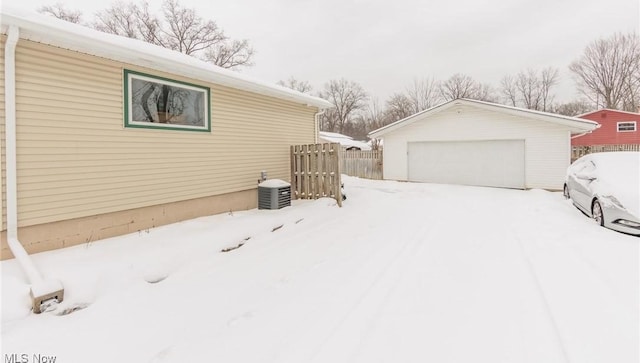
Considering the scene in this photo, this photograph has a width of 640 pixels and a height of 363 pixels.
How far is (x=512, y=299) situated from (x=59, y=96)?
6.11m

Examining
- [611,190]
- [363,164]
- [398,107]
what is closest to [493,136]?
[363,164]

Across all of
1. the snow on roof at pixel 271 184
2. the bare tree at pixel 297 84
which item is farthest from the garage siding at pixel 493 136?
the bare tree at pixel 297 84

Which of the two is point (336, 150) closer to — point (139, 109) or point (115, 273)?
point (139, 109)

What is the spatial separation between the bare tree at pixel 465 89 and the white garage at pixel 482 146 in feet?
114

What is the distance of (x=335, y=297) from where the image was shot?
3.00 metres

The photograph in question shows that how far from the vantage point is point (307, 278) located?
11.4 feet

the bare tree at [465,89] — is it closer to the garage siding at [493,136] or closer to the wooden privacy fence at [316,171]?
the garage siding at [493,136]

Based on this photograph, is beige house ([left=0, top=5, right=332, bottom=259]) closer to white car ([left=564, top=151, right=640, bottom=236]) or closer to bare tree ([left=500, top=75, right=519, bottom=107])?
white car ([left=564, top=151, right=640, bottom=236])

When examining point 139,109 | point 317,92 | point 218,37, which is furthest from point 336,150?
point 317,92

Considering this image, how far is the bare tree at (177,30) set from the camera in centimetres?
2597

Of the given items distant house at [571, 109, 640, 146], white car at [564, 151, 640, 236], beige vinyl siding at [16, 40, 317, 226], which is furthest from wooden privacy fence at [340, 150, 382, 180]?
distant house at [571, 109, 640, 146]

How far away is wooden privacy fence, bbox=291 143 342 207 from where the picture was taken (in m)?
7.54

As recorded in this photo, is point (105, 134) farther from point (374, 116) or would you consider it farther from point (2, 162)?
point (374, 116)

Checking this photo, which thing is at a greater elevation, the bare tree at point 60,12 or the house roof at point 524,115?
the bare tree at point 60,12
